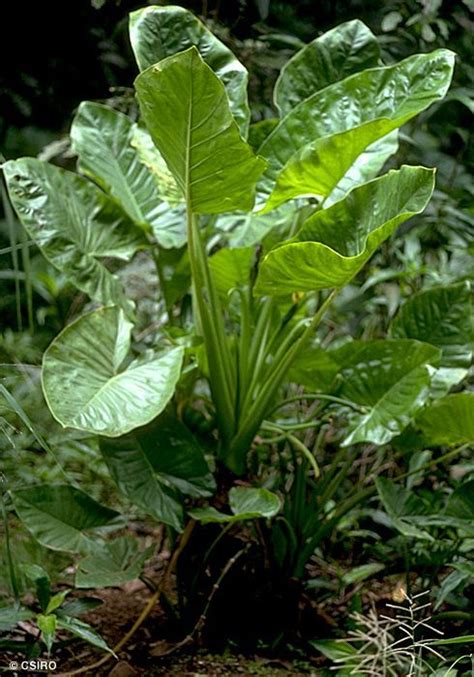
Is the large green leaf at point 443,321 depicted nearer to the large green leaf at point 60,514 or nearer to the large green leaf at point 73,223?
the large green leaf at point 73,223

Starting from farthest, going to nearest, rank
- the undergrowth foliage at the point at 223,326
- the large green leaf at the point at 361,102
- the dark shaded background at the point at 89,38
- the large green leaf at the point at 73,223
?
the dark shaded background at the point at 89,38 → the large green leaf at the point at 73,223 → the large green leaf at the point at 361,102 → the undergrowth foliage at the point at 223,326

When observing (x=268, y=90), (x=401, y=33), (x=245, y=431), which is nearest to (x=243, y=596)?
(x=245, y=431)

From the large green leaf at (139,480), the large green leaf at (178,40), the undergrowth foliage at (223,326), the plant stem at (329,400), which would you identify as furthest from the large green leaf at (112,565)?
the large green leaf at (178,40)

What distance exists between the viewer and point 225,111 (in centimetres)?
127

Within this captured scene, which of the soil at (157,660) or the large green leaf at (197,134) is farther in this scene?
the soil at (157,660)

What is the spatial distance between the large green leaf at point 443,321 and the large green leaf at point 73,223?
1.91ft

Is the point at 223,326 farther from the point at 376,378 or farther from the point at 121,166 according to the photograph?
the point at 121,166

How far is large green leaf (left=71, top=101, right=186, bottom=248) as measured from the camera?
5.57 feet

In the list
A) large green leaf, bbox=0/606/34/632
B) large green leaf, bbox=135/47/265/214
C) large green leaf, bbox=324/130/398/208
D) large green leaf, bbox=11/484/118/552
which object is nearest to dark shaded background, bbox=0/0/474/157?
large green leaf, bbox=324/130/398/208

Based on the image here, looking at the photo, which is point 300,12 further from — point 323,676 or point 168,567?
point 323,676

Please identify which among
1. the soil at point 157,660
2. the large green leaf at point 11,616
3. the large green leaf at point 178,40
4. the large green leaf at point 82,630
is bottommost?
the soil at point 157,660

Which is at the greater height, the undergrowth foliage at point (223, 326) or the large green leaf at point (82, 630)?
the undergrowth foliage at point (223, 326)

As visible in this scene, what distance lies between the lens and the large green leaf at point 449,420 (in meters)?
1.52

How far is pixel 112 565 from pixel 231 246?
67cm
